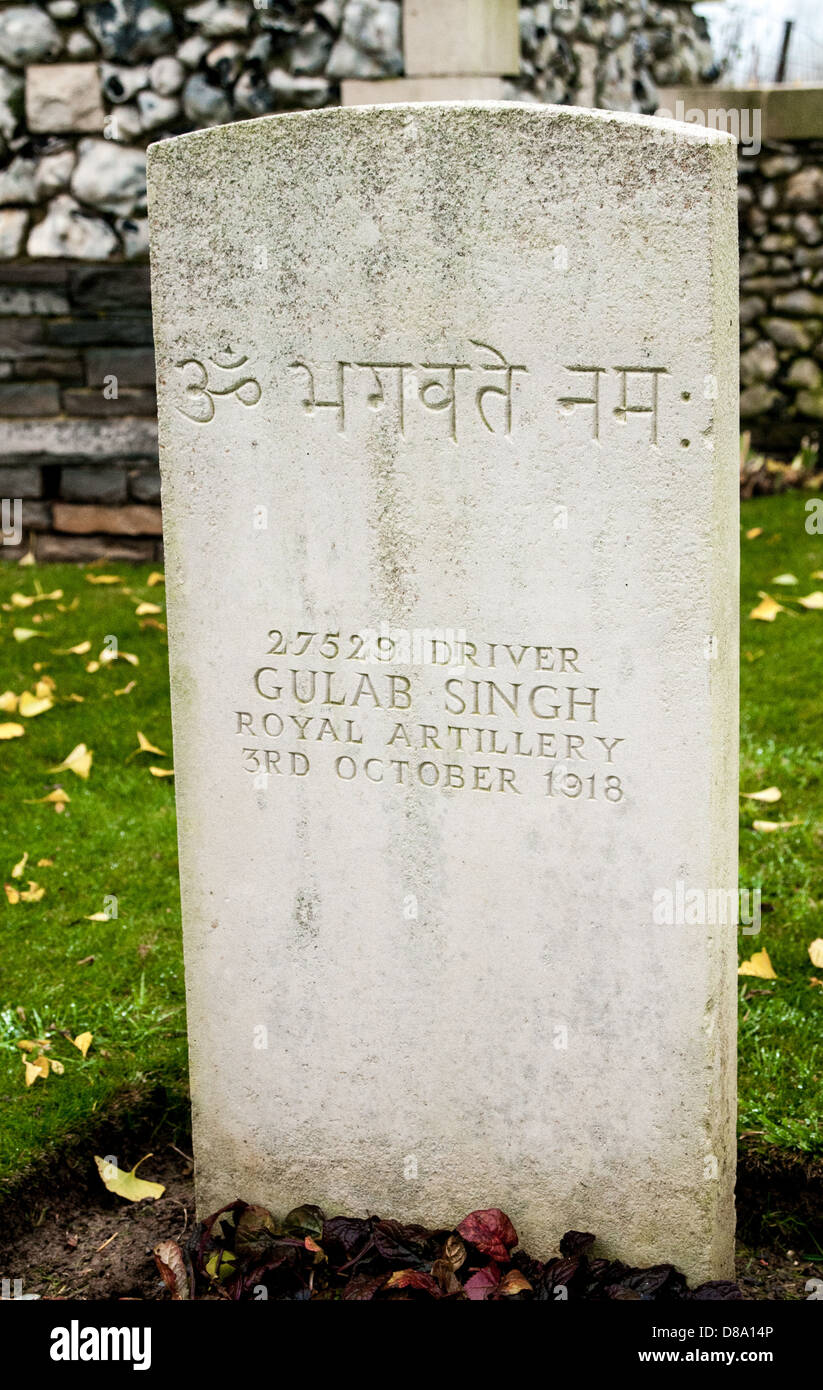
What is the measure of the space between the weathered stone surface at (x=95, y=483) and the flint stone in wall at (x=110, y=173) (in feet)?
3.87

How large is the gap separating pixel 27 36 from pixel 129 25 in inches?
17.9

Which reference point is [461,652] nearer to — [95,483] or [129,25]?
[95,483]

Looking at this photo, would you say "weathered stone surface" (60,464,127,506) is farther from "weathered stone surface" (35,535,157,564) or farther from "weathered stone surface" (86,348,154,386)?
"weathered stone surface" (86,348,154,386)

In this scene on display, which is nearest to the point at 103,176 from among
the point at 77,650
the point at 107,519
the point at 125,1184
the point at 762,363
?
the point at 107,519

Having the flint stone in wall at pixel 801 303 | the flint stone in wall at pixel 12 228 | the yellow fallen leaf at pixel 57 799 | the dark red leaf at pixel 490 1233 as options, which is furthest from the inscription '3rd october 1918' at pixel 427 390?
the flint stone in wall at pixel 801 303

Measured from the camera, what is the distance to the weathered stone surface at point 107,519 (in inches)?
272

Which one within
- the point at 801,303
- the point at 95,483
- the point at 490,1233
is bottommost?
the point at 490,1233

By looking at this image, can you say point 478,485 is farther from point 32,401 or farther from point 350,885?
point 32,401

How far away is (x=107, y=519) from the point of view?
6.95m

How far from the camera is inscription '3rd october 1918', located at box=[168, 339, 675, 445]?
221cm

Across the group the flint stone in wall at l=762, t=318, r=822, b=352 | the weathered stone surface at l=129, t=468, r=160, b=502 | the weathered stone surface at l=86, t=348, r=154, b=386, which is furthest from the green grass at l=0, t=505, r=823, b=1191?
the flint stone in wall at l=762, t=318, r=822, b=352

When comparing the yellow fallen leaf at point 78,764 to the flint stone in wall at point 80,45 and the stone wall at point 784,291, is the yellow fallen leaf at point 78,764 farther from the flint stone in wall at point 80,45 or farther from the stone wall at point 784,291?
the stone wall at point 784,291

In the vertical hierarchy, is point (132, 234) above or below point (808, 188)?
below

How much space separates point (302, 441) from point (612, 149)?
66 centimetres
